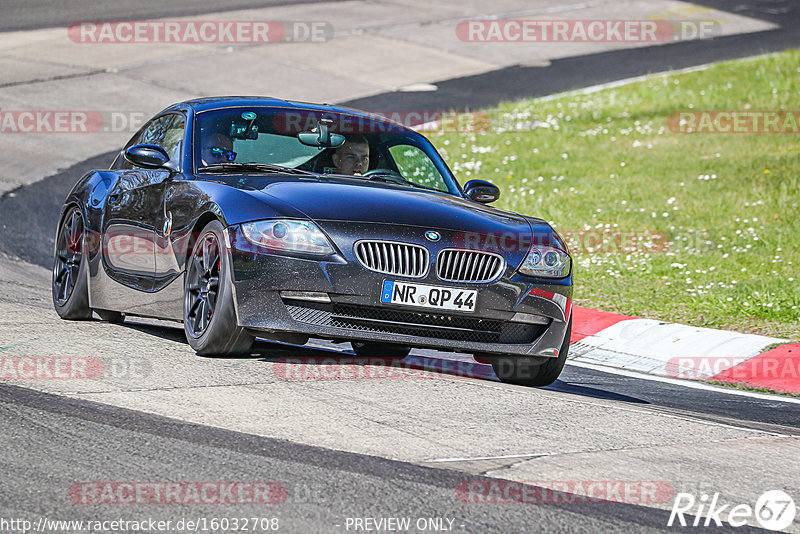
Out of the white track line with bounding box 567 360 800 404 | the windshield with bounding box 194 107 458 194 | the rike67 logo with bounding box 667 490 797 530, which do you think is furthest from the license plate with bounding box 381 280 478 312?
the white track line with bounding box 567 360 800 404

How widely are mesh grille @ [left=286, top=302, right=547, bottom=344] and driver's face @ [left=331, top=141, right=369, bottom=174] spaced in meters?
1.52

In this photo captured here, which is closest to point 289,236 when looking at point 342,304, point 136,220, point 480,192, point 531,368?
point 342,304

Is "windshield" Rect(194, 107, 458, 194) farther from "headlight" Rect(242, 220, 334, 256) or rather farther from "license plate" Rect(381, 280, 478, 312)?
"license plate" Rect(381, 280, 478, 312)

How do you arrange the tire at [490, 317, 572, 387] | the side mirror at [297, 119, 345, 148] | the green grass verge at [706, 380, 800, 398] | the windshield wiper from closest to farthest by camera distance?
the tire at [490, 317, 572, 387], the windshield wiper, the side mirror at [297, 119, 345, 148], the green grass verge at [706, 380, 800, 398]

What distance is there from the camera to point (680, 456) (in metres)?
5.30

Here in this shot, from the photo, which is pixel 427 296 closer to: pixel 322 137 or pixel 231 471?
pixel 322 137

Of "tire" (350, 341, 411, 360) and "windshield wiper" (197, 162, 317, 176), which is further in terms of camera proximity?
"tire" (350, 341, 411, 360)

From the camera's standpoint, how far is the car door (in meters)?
7.51

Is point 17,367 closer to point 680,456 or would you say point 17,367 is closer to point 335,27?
point 680,456

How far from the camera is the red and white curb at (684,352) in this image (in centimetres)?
875

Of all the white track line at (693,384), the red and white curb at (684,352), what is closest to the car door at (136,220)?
the white track line at (693,384)

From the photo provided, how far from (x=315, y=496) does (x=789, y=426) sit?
360 cm

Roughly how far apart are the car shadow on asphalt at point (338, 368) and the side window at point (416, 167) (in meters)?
1.19

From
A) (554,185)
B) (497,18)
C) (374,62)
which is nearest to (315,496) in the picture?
(554,185)
